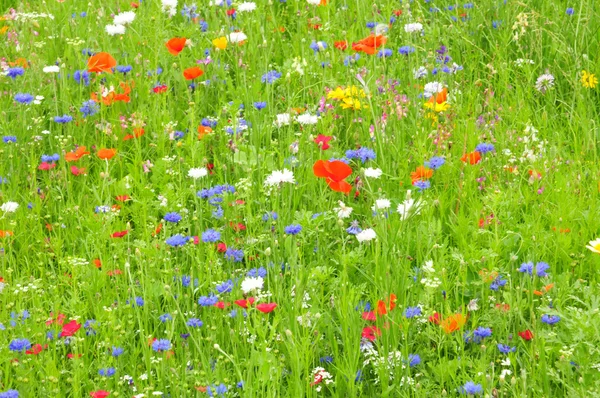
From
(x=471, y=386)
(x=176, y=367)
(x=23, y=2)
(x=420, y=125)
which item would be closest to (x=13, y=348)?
(x=176, y=367)

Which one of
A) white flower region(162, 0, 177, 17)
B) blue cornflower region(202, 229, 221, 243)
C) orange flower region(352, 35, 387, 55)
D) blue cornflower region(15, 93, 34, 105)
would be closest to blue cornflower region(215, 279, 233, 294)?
blue cornflower region(202, 229, 221, 243)

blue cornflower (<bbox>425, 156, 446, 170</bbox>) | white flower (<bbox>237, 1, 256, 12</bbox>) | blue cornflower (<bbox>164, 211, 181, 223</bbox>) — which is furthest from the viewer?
white flower (<bbox>237, 1, 256, 12</bbox>)

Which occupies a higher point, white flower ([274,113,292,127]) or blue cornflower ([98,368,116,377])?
white flower ([274,113,292,127])

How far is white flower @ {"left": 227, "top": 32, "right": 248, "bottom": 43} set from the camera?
422cm

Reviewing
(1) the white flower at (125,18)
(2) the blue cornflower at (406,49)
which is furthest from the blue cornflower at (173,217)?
(1) the white flower at (125,18)

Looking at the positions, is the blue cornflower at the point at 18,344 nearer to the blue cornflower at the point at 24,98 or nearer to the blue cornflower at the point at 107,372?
Result: the blue cornflower at the point at 107,372

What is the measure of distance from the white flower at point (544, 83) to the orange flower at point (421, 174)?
1144 mm

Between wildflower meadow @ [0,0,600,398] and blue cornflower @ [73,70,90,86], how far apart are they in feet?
0.04

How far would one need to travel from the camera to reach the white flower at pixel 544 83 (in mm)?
4109

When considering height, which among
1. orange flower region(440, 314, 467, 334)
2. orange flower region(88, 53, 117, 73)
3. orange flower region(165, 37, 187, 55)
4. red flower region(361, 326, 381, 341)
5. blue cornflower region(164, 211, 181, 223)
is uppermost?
orange flower region(165, 37, 187, 55)

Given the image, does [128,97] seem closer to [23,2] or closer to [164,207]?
[164,207]

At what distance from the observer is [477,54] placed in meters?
4.46

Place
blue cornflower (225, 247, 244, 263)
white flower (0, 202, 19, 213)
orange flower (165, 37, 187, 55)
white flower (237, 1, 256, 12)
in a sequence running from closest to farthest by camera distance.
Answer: blue cornflower (225, 247, 244, 263) < white flower (0, 202, 19, 213) < orange flower (165, 37, 187, 55) < white flower (237, 1, 256, 12)

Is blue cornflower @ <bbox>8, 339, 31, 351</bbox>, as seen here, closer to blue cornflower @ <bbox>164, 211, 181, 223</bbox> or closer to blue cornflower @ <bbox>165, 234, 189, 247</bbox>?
blue cornflower @ <bbox>165, 234, 189, 247</bbox>
